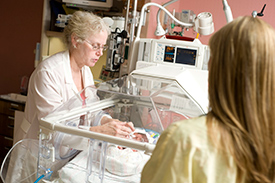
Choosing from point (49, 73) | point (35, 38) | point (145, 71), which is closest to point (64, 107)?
point (49, 73)

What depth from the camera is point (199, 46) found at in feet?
6.48

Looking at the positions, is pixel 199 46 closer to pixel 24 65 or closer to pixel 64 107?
pixel 64 107

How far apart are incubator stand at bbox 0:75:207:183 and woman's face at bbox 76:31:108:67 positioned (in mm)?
321

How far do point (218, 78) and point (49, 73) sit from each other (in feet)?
3.99

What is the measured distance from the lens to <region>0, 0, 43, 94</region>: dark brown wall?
13.5 ft

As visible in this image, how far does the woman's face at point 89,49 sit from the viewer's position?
6.17 ft

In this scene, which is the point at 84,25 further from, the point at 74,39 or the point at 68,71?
the point at 68,71

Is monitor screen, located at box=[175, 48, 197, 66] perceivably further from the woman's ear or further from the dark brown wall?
the dark brown wall

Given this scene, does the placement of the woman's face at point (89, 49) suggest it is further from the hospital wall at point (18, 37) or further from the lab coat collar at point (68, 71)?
the hospital wall at point (18, 37)

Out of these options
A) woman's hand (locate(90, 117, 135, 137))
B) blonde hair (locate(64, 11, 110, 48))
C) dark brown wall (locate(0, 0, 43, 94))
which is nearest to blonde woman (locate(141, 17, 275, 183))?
woman's hand (locate(90, 117, 135, 137))

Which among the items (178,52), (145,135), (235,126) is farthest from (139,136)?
(178,52)

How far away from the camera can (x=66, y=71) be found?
184 cm

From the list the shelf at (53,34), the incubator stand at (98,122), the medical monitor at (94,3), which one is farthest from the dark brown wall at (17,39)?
the incubator stand at (98,122)

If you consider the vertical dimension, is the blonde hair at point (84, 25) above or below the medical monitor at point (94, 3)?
below
